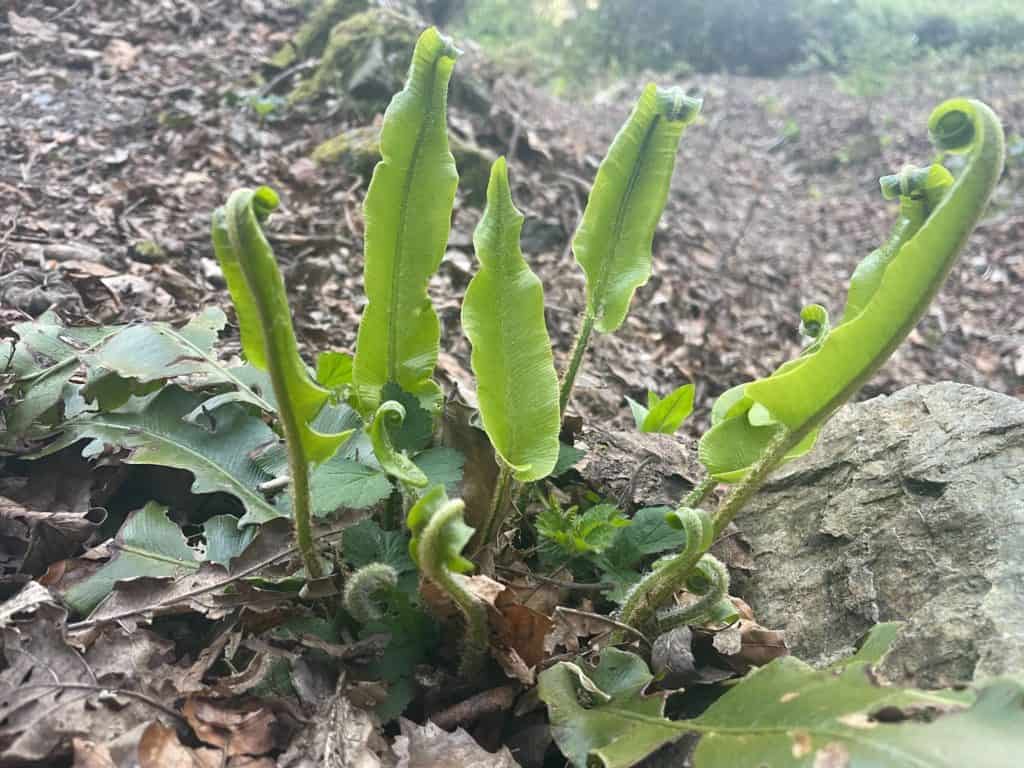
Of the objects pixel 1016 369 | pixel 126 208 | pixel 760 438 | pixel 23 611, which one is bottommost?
pixel 1016 369

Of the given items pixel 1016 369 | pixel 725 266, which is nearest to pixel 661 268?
pixel 725 266

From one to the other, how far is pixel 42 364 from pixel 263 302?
2.44 feet

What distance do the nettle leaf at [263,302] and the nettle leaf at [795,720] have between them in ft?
1.52

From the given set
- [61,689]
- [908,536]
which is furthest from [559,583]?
[61,689]

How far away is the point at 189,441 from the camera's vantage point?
3.94 feet

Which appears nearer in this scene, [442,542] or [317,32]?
[442,542]

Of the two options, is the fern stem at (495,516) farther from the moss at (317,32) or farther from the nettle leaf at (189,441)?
the moss at (317,32)

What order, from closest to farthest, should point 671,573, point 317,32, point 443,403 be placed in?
point 671,573
point 443,403
point 317,32

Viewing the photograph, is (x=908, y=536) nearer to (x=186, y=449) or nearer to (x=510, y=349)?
(x=510, y=349)

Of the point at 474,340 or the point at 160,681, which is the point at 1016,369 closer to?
the point at 474,340

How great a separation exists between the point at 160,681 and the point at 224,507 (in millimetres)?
423

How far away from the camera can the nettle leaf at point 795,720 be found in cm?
70

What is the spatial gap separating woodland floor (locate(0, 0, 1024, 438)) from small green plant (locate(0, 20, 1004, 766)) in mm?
389

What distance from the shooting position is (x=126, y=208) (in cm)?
225
